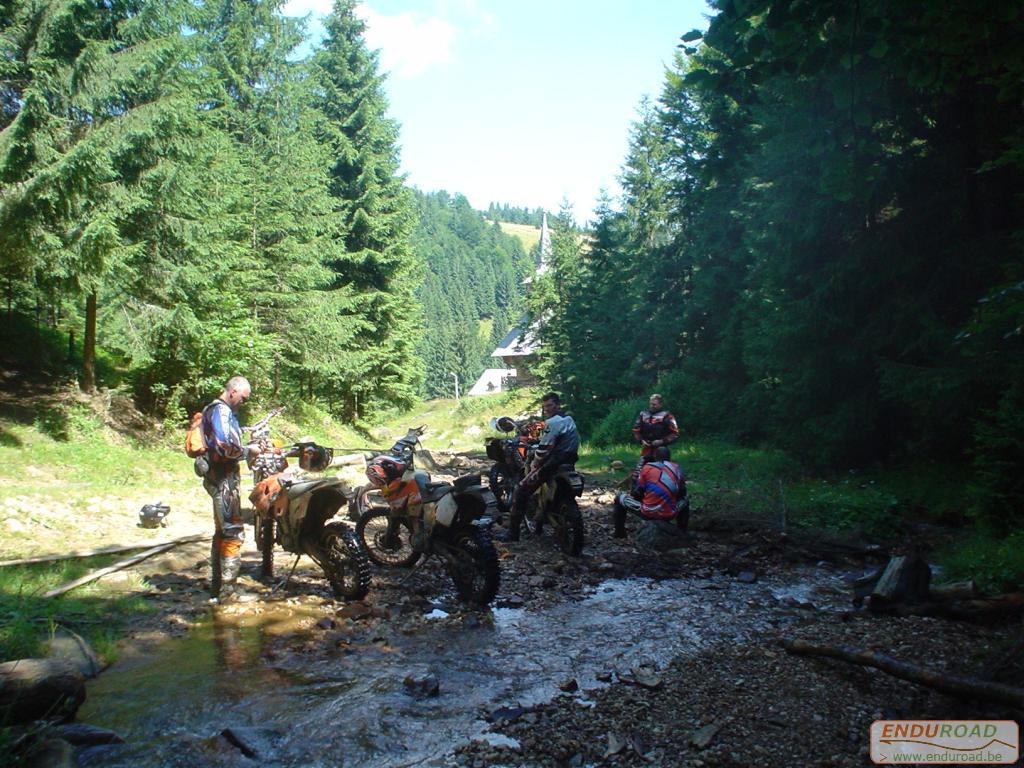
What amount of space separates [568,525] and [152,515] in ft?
18.9

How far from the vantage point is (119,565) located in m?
7.26

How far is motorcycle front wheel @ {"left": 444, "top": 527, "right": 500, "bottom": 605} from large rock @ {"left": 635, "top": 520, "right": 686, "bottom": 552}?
3041 mm

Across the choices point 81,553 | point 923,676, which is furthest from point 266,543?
point 923,676

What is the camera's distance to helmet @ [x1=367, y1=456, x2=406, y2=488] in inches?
295

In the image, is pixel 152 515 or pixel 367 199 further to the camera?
pixel 367 199

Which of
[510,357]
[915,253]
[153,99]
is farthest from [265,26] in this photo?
[510,357]

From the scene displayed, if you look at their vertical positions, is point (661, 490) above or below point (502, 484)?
above

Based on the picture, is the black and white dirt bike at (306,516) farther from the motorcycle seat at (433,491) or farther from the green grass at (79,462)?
the green grass at (79,462)

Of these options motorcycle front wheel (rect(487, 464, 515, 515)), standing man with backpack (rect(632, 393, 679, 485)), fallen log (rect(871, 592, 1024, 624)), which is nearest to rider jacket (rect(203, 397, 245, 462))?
motorcycle front wheel (rect(487, 464, 515, 515))

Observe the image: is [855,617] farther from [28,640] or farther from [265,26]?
[265,26]

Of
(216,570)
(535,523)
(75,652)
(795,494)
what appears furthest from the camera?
(795,494)

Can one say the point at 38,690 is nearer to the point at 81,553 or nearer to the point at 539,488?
the point at 81,553

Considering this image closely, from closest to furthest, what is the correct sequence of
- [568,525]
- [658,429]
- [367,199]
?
1. [568,525]
2. [658,429]
3. [367,199]

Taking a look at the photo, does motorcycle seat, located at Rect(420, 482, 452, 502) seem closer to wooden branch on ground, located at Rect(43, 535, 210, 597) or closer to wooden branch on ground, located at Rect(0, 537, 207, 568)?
wooden branch on ground, located at Rect(43, 535, 210, 597)
